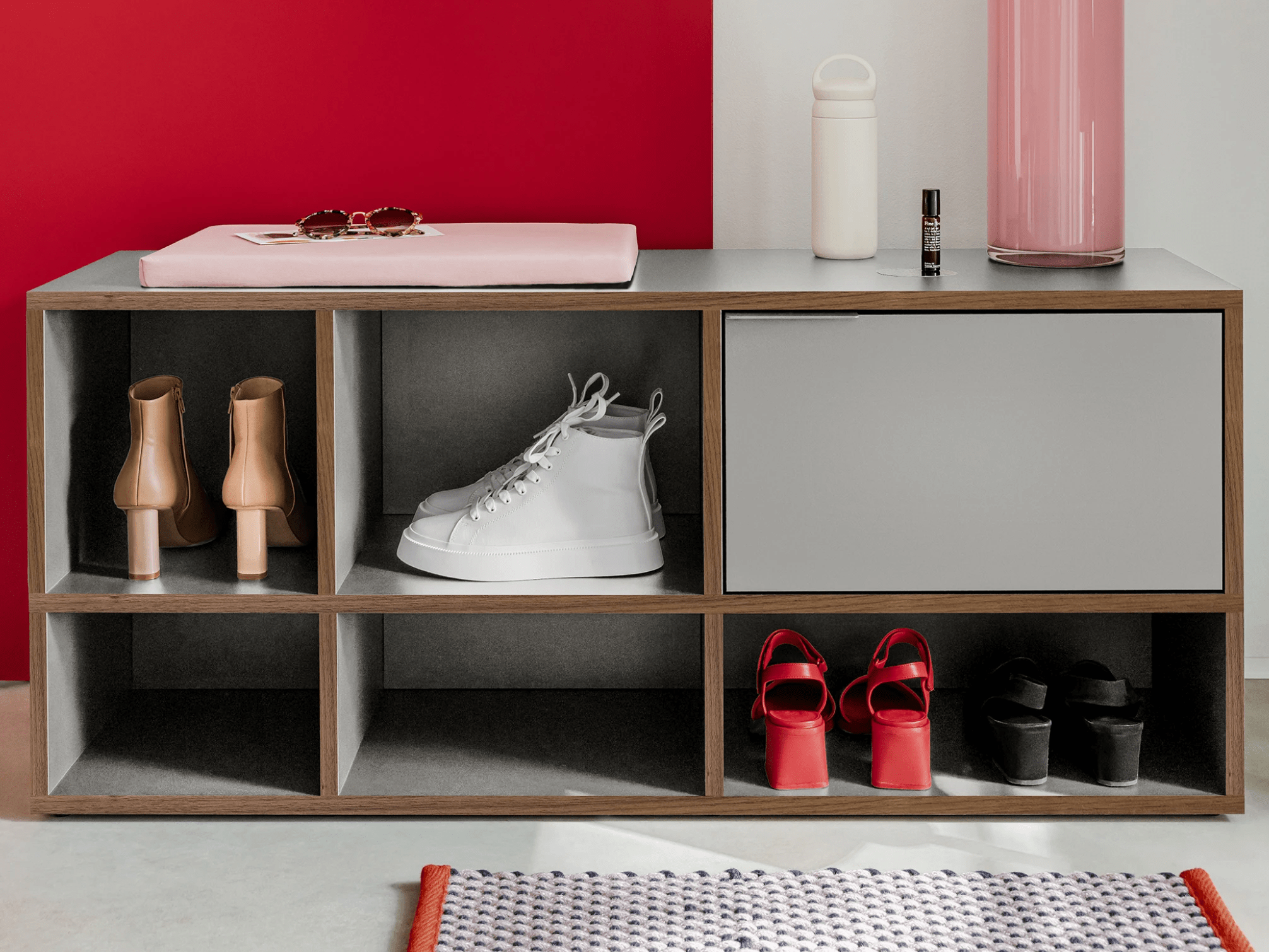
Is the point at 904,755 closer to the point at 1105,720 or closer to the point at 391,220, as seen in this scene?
the point at 1105,720

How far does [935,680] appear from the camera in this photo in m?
2.18

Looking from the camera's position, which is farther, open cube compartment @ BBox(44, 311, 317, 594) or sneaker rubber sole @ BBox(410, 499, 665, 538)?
sneaker rubber sole @ BBox(410, 499, 665, 538)

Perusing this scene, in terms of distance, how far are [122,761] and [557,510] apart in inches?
27.9

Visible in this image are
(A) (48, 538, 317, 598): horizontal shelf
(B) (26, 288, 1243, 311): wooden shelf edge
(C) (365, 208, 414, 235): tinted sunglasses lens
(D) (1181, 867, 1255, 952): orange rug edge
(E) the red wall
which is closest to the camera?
(D) (1181, 867, 1255, 952): orange rug edge

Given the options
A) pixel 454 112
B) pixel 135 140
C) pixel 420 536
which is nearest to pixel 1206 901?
pixel 420 536

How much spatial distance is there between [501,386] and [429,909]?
2.83 feet

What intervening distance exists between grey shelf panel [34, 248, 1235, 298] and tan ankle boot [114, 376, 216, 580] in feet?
0.55

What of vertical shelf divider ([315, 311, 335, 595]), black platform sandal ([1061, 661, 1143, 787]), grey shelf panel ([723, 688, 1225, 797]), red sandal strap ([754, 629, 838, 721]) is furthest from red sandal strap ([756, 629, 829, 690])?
vertical shelf divider ([315, 311, 335, 595])

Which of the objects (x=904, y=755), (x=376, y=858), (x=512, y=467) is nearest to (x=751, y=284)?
(x=512, y=467)

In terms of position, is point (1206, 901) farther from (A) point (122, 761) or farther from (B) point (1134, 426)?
(A) point (122, 761)

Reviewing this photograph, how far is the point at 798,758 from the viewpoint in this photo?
71.6 inches

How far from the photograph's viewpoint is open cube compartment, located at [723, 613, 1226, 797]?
1.82 meters

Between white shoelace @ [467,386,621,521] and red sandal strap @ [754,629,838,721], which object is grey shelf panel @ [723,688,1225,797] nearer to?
red sandal strap @ [754,629,838,721]

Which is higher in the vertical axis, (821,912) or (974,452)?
(974,452)
